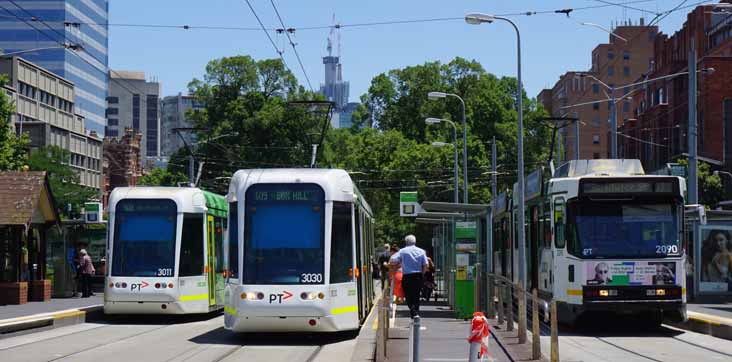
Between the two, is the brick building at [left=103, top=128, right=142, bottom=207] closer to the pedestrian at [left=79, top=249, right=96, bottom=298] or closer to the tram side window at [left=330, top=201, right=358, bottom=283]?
the pedestrian at [left=79, top=249, right=96, bottom=298]

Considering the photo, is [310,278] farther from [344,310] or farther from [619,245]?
[619,245]

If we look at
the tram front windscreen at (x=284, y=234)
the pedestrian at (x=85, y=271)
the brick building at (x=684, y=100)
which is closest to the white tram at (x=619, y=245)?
the tram front windscreen at (x=284, y=234)

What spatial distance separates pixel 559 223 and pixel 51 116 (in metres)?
81.4

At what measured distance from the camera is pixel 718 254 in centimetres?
→ 3175

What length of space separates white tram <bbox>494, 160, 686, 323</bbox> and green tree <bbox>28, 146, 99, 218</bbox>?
57.0 meters

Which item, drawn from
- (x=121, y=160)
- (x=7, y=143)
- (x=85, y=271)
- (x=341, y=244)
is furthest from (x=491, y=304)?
(x=121, y=160)

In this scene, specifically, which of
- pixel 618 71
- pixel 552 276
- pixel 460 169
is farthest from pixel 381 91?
pixel 552 276

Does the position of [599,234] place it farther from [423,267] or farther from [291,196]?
[291,196]

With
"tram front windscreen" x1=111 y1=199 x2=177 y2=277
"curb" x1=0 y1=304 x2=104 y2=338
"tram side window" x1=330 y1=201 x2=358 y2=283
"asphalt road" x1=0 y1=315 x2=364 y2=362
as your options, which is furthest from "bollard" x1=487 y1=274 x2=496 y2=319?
"curb" x1=0 y1=304 x2=104 y2=338

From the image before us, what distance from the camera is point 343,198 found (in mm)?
19859

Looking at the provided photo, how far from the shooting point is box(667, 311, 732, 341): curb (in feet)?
69.7

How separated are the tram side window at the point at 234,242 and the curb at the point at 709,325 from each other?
8.92 metres

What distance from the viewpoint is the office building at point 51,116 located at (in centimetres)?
8894

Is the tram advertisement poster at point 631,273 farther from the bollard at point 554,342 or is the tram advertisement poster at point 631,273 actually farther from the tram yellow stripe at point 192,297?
the tram yellow stripe at point 192,297
